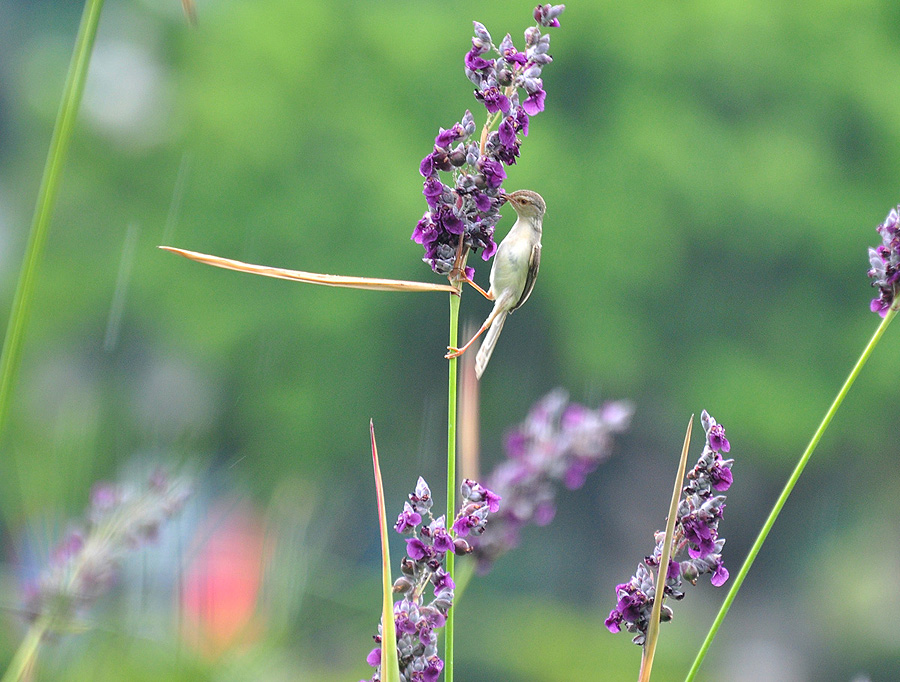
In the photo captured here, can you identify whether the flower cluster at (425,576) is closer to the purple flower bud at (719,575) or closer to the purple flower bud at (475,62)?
the purple flower bud at (719,575)

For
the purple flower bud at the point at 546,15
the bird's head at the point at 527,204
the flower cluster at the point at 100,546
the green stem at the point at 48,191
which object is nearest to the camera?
the green stem at the point at 48,191

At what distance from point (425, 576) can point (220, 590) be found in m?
0.38

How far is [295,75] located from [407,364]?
3685mm

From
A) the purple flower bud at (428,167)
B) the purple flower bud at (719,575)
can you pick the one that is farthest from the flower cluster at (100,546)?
the purple flower bud at (719,575)

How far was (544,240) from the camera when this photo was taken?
10.6 metres

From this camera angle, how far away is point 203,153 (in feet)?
34.7

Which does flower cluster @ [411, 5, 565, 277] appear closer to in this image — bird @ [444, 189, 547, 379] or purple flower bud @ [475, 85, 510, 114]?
purple flower bud @ [475, 85, 510, 114]

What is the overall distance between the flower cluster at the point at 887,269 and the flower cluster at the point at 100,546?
76cm

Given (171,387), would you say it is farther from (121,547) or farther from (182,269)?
(121,547)

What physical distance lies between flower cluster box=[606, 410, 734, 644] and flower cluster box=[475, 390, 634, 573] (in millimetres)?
431

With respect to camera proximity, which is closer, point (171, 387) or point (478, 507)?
point (478, 507)

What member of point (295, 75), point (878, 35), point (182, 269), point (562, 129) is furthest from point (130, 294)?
point (878, 35)

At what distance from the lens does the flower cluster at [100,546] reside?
0.92m

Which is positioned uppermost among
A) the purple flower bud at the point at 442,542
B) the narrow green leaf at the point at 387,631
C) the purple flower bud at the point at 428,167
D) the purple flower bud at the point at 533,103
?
the purple flower bud at the point at 533,103
